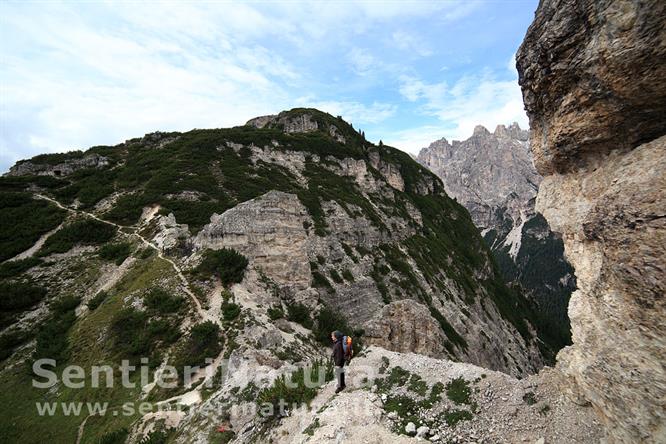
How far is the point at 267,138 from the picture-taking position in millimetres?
76125

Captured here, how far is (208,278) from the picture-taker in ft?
95.8

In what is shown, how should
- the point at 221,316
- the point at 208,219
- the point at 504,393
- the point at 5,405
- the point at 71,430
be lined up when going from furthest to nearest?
1. the point at 208,219
2. the point at 221,316
3. the point at 5,405
4. the point at 71,430
5. the point at 504,393

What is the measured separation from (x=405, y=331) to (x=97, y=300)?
96.0ft

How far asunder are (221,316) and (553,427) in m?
22.0

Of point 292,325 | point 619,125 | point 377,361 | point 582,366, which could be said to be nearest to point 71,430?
point 292,325

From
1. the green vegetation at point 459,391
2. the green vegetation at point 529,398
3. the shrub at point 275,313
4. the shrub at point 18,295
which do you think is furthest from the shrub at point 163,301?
the green vegetation at point 529,398

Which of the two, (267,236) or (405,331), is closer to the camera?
(405,331)

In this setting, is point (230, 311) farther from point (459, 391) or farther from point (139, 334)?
point (459, 391)

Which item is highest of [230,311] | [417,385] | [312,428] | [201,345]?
[230,311]

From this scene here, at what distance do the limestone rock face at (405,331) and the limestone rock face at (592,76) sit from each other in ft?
82.6

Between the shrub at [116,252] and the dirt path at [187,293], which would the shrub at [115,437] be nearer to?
the dirt path at [187,293]

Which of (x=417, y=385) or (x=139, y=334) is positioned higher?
(x=139, y=334)

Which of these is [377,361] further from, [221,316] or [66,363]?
[66,363]

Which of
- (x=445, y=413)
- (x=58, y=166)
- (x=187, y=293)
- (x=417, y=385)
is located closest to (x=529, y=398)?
(x=445, y=413)
